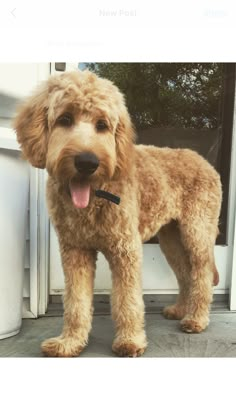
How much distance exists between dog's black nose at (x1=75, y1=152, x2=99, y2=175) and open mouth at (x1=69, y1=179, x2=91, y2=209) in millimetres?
75

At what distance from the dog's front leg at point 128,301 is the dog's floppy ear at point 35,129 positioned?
1.24 ft

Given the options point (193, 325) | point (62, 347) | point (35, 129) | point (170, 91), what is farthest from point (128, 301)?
point (170, 91)

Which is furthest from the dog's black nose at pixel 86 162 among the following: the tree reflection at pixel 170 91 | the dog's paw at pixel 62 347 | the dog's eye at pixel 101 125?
the dog's paw at pixel 62 347

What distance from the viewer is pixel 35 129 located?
1.19 m

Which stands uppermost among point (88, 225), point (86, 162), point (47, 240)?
point (86, 162)

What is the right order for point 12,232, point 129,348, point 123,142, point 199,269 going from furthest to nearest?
point 199,269 → point 12,232 → point 129,348 → point 123,142

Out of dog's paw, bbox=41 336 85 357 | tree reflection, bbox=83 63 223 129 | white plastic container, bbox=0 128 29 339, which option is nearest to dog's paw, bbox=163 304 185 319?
dog's paw, bbox=41 336 85 357

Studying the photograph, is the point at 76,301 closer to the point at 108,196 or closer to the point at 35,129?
the point at 108,196

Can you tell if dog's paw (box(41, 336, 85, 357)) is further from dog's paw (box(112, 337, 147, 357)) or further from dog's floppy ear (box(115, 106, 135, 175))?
dog's floppy ear (box(115, 106, 135, 175))

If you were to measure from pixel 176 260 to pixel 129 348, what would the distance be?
1.45ft
